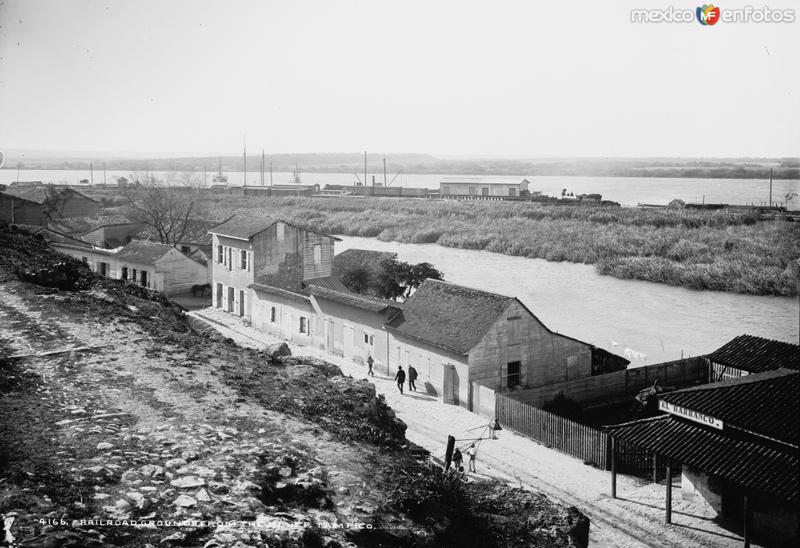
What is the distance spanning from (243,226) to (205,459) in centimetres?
3015

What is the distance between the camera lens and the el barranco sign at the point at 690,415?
16.2 meters

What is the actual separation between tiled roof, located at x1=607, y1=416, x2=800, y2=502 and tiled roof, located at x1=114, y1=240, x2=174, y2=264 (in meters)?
33.5

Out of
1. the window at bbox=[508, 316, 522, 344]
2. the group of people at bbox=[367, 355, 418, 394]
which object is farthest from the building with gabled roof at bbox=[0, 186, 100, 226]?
the window at bbox=[508, 316, 522, 344]

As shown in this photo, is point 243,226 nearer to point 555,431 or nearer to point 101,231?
point 101,231

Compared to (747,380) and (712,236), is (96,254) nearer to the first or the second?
(747,380)

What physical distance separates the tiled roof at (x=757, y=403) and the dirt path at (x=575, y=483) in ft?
7.99

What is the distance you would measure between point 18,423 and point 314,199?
10276 cm

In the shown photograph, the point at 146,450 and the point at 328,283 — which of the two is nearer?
the point at 146,450

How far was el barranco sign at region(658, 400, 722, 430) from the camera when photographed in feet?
53.3

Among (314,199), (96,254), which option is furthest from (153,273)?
(314,199)

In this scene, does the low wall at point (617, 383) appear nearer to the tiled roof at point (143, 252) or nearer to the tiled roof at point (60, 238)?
the tiled roof at point (143, 252)

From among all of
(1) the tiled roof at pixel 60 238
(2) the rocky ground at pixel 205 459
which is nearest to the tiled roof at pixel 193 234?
(1) the tiled roof at pixel 60 238

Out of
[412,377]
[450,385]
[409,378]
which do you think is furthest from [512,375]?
[409,378]

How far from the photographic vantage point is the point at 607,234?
238ft
